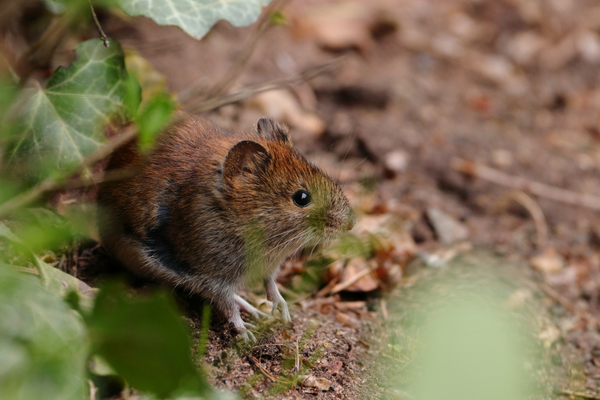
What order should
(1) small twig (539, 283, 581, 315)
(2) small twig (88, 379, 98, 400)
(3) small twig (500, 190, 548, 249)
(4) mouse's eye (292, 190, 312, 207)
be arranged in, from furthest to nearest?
1. (3) small twig (500, 190, 548, 249)
2. (1) small twig (539, 283, 581, 315)
3. (4) mouse's eye (292, 190, 312, 207)
4. (2) small twig (88, 379, 98, 400)

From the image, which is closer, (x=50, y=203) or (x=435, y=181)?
(x=50, y=203)

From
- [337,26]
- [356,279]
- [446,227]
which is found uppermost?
[337,26]

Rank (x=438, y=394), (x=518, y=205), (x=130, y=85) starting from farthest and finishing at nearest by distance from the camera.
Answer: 1. (x=518, y=205)
2. (x=130, y=85)
3. (x=438, y=394)

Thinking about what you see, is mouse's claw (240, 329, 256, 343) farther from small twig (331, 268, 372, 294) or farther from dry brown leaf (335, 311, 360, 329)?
small twig (331, 268, 372, 294)

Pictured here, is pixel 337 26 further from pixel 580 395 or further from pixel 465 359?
pixel 465 359

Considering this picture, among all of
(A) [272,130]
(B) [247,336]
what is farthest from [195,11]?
(B) [247,336]

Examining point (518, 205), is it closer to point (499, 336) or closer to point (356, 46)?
point (356, 46)

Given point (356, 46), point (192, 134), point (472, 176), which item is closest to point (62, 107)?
point (192, 134)

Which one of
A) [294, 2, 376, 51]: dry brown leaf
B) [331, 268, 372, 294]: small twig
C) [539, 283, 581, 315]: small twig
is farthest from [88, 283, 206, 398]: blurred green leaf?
[294, 2, 376, 51]: dry brown leaf
